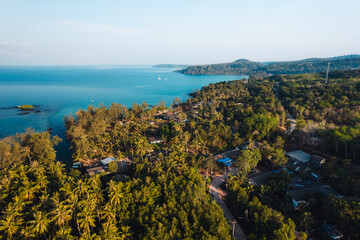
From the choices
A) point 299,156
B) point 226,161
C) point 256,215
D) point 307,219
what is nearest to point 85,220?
point 256,215

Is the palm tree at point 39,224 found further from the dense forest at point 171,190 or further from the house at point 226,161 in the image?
the house at point 226,161

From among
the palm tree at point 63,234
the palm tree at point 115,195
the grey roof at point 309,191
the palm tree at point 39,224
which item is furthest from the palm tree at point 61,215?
the grey roof at point 309,191

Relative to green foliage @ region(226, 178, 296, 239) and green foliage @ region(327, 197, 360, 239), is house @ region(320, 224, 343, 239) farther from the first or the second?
green foliage @ region(226, 178, 296, 239)

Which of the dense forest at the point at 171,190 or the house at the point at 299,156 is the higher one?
the dense forest at the point at 171,190

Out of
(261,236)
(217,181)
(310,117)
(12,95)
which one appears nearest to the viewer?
(261,236)

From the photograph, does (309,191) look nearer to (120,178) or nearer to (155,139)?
(120,178)

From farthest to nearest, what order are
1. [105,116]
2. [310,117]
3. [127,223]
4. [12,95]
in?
[12,95] < [105,116] < [310,117] < [127,223]

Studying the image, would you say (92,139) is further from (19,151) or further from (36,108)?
(36,108)

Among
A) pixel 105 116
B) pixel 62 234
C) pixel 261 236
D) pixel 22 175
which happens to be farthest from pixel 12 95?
pixel 261 236
